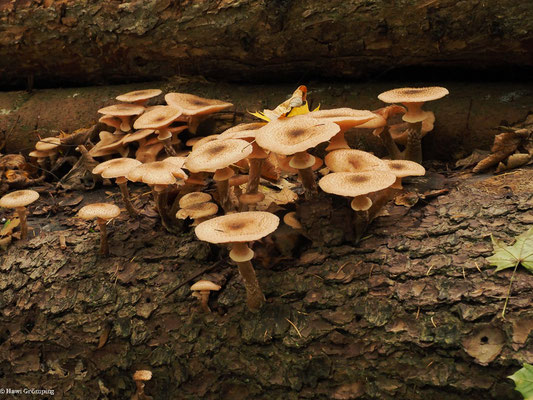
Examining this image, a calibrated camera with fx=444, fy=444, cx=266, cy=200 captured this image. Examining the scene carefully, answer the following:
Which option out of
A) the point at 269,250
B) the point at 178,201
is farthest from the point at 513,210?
the point at 178,201

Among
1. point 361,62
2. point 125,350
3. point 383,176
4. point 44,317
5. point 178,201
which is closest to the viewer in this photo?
point 383,176

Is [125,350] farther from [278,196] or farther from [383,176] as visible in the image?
[383,176]

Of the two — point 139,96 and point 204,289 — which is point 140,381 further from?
point 139,96

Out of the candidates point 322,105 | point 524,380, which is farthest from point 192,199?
point 524,380

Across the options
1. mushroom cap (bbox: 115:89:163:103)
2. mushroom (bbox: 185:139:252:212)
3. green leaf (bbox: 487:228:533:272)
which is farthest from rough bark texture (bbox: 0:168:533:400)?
mushroom cap (bbox: 115:89:163:103)

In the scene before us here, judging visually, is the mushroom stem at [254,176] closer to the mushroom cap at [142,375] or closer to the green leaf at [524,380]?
the mushroom cap at [142,375]

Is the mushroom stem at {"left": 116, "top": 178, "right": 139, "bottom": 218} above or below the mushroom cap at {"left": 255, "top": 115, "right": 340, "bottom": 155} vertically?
below

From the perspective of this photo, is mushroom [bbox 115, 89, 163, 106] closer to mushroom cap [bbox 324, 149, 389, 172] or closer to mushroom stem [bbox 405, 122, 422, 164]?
mushroom cap [bbox 324, 149, 389, 172]
